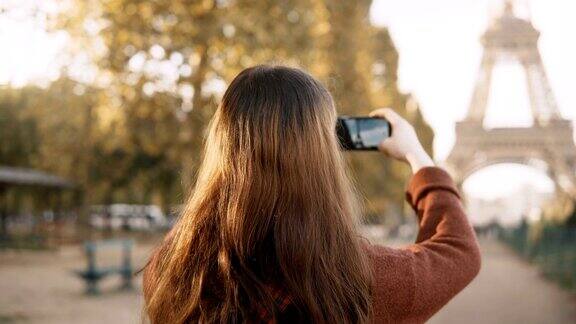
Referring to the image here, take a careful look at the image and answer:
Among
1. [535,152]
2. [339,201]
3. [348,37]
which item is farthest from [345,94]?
[339,201]

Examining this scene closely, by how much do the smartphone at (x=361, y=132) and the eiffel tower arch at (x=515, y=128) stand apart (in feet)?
95.2

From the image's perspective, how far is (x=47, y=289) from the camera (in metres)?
13.9

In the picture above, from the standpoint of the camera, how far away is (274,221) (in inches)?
57.1

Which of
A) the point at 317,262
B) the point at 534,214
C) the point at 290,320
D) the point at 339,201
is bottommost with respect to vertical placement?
the point at 534,214

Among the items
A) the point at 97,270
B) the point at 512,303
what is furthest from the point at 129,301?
the point at 512,303

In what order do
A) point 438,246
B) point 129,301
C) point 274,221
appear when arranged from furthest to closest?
point 129,301, point 438,246, point 274,221

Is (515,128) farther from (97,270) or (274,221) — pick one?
(274,221)

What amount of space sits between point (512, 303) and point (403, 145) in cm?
1118

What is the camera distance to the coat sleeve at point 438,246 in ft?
4.98

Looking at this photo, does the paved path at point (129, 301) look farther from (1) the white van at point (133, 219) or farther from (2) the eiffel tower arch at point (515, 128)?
(1) the white van at point (133, 219)

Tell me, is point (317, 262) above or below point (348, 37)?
below

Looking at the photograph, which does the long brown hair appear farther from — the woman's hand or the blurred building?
the blurred building

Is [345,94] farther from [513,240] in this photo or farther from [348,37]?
[513,240]

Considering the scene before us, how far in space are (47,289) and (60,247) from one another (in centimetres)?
1299
